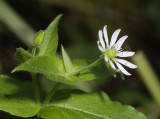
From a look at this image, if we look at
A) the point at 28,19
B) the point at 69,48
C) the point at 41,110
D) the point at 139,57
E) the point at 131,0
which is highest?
the point at 131,0

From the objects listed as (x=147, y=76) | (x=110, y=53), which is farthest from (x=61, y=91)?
(x=147, y=76)

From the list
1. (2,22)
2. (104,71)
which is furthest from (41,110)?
(2,22)

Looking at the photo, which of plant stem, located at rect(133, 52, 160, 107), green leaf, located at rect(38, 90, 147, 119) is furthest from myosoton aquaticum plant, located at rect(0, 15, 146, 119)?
plant stem, located at rect(133, 52, 160, 107)

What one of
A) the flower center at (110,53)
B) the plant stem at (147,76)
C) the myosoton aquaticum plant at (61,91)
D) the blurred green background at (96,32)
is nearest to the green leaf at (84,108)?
the myosoton aquaticum plant at (61,91)

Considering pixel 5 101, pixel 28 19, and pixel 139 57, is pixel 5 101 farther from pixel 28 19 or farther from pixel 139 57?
pixel 28 19

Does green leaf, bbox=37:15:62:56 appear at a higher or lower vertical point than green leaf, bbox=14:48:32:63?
higher

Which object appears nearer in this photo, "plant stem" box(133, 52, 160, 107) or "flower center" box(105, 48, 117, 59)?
"flower center" box(105, 48, 117, 59)

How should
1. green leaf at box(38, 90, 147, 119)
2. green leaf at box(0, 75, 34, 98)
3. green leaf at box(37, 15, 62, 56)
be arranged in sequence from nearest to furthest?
green leaf at box(38, 90, 147, 119)
green leaf at box(37, 15, 62, 56)
green leaf at box(0, 75, 34, 98)

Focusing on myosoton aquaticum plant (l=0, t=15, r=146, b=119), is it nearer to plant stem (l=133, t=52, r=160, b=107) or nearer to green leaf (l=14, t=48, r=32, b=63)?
green leaf (l=14, t=48, r=32, b=63)
